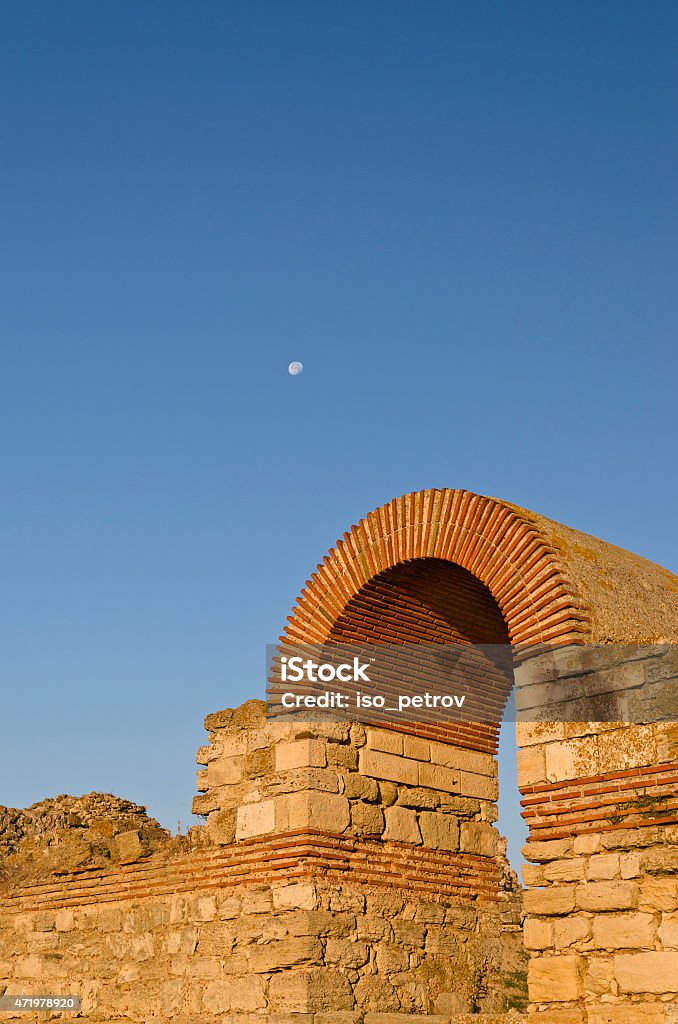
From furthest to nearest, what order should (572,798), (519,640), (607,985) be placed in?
(519,640) → (572,798) → (607,985)

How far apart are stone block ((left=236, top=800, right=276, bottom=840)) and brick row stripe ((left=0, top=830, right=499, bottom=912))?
0.25 ft

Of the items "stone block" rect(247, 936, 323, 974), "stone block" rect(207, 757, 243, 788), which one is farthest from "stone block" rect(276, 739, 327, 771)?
"stone block" rect(247, 936, 323, 974)

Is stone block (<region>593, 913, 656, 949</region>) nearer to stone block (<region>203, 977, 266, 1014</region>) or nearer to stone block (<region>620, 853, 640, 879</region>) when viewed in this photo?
stone block (<region>620, 853, 640, 879</region>)

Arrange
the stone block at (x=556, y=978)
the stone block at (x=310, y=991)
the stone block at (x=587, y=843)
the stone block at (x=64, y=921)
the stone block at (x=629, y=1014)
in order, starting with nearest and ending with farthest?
1. the stone block at (x=629, y=1014)
2. the stone block at (x=556, y=978)
3. the stone block at (x=587, y=843)
4. the stone block at (x=310, y=991)
5. the stone block at (x=64, y=921)

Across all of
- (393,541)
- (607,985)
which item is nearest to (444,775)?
(393,541)

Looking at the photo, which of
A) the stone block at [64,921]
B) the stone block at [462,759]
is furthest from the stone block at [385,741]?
the stone block at [64,921]

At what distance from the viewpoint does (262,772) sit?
767 cm

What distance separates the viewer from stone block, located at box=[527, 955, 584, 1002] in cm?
543

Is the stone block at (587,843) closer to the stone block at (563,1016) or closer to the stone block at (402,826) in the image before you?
the stone block at (563,1016)

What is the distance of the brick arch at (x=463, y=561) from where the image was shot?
20.0ft

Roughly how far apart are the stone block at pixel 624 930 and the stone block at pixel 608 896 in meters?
0.04

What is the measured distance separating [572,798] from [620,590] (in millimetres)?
1349

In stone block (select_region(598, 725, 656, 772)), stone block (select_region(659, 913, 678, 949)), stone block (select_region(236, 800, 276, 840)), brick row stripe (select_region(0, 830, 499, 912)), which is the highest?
stone block (select_region(236, 800, 276, 840))

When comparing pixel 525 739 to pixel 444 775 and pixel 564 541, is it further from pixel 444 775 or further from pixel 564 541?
pixel 444 775
